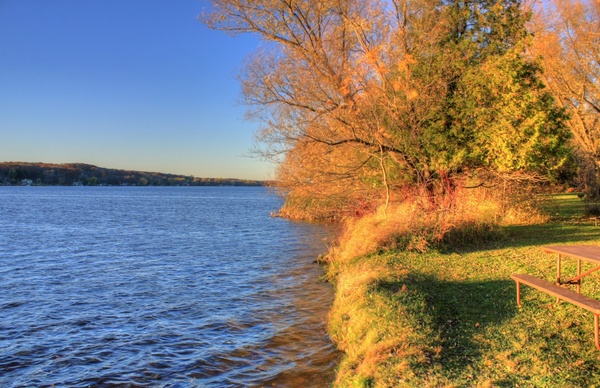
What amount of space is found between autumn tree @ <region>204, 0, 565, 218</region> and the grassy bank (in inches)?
254

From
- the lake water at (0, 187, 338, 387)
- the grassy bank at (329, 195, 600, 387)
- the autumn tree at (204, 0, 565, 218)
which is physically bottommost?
the lake water at (0, 187, 338, 387)

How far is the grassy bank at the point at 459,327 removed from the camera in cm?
562

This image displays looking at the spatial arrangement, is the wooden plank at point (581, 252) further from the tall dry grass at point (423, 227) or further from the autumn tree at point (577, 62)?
the autumn tree at point (577, 62)

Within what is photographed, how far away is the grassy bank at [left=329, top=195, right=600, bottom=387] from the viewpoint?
18.4 feet

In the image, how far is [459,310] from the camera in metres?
Result: 8.05

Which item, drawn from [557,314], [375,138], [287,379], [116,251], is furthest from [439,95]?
[116,251]

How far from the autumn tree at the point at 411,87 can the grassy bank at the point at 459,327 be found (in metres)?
6.46

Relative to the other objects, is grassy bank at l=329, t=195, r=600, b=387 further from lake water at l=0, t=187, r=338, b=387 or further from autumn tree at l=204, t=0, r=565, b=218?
autumn tree at l=204, t=0, r=565, b=218

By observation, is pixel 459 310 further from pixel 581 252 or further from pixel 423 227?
pixel 423 227

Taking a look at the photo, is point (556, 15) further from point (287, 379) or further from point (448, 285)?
point (287, 379)

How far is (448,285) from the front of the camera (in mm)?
9758

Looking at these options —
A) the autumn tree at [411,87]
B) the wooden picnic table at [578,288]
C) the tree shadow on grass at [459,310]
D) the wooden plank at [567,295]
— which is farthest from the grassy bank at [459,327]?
the autumn tree at [411,87]

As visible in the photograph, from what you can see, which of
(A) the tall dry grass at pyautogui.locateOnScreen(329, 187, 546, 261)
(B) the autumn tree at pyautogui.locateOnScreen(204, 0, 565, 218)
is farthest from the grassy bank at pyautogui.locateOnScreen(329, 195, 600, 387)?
(B) the autumn tree at pyautogui.locateOnScreen(204, 0, 565, 218)

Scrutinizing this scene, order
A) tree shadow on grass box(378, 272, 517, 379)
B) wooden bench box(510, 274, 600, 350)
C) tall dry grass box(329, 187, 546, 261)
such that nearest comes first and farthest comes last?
wooden bench box(510, 274, 600, 350) < tree shadow on grass box(378, 272, 517, 379) < tall dry grass box(329, 187, 546, 261)
